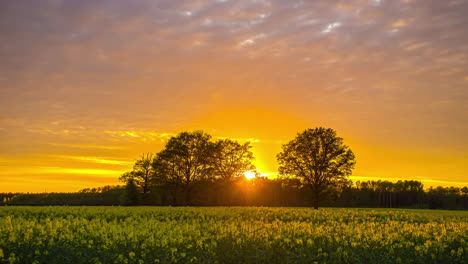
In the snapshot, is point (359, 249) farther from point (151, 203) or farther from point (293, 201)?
point (293, 201)

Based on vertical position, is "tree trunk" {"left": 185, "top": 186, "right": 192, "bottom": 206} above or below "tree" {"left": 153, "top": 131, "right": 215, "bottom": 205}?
below

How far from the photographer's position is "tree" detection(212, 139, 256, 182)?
204 ft

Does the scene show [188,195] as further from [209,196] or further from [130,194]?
[130,194]

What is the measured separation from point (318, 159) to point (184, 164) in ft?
65.8

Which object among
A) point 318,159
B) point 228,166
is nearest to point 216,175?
point 228,166

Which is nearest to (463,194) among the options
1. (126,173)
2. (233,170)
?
(233,170)

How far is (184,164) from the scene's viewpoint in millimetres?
60031

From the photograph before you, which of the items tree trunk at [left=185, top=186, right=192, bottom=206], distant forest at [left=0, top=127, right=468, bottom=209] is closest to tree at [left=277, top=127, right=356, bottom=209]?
distant forest at [left=0, top=127, right=468, bottom=209]

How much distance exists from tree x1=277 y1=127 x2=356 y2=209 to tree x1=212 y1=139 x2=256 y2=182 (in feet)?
41.7

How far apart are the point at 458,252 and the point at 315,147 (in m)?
39.9

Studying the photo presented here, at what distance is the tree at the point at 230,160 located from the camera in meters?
62.2

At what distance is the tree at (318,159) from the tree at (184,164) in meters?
13.0

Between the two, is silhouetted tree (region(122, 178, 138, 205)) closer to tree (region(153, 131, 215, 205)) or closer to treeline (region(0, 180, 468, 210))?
treeline (region(0, 180, 468, 210))

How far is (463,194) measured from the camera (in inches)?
5748
